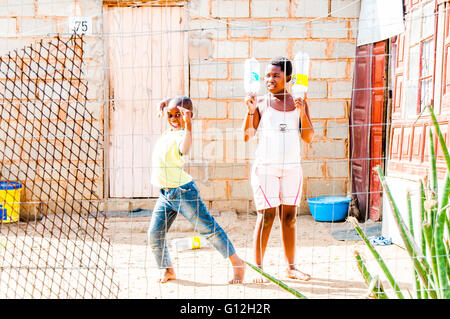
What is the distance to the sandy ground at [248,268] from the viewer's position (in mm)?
3594

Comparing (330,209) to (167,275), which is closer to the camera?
(167,275)

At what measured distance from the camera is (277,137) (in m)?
3.74

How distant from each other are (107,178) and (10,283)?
111 inches

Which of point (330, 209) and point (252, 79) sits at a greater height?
point (252, 79)

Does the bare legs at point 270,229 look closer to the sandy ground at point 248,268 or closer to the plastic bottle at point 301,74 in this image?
the sandy ground at point 248,268

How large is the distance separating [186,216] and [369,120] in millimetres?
3092

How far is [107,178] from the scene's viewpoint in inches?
254

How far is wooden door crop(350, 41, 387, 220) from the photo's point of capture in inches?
237

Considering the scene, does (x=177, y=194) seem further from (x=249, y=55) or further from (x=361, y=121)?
(x=361, y=121)

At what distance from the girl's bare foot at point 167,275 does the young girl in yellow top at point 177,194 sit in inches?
3.2

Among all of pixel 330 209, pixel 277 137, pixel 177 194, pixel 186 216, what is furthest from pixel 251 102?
pixel 330 209

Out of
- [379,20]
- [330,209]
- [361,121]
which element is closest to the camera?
[379,20]

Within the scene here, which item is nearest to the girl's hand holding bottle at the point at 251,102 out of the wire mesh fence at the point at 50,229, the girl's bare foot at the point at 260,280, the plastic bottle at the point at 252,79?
the plastic bottle at the point at 252,79
